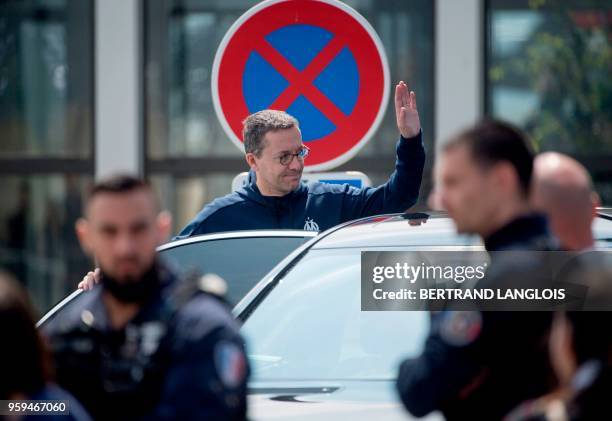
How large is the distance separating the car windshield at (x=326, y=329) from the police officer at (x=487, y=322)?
27.5 inches

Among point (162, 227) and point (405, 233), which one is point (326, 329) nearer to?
point (405, 233)

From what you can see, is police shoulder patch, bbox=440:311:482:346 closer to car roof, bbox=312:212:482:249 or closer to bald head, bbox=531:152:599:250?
bald head, bbox=531:152:599:250

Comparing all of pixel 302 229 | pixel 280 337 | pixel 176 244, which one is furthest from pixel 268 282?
pixel 302 229

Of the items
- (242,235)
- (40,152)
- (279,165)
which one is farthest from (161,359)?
(40,152)

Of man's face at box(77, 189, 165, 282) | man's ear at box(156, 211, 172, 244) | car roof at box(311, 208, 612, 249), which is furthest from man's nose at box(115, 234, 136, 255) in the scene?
car roof at box(311, 208, 612, 249)

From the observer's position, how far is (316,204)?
16.8ft

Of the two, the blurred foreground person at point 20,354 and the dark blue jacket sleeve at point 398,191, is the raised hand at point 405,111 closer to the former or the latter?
the dark blue jacket sleeve at point 398,191

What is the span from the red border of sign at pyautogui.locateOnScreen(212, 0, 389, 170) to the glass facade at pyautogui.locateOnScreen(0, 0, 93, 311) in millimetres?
4831

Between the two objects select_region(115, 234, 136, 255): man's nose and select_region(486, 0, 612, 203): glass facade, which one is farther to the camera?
select_region(486, 0, 612, 203): glass facade

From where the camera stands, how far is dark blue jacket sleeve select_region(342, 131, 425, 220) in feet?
16.8

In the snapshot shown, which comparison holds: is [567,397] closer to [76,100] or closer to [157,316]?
[157,316]

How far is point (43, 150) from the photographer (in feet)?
33.8

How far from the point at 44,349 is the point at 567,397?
1062 millimetres

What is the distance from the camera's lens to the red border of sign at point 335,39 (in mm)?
5398
